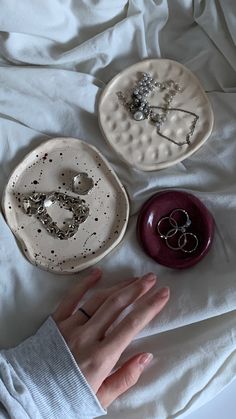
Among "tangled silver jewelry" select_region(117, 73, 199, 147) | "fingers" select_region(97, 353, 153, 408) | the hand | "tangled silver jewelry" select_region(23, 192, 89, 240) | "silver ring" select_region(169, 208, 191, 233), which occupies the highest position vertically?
"tangled silver jewelry" select_region(117, 73, 199, 147)

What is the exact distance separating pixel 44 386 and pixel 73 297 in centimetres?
11

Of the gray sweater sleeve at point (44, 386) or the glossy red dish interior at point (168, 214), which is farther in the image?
the glossy red dish interior at point (168, 214)

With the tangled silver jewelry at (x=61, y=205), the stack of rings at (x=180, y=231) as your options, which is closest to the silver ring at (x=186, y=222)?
the stack of rings at (x=180, y=231)

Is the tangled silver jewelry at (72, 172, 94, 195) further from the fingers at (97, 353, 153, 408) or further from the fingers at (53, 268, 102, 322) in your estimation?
the fingers at (97, 353, 153, 408)

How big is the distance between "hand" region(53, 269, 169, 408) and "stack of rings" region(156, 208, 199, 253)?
0.18 feet

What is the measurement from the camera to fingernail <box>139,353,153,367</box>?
0.71 meters

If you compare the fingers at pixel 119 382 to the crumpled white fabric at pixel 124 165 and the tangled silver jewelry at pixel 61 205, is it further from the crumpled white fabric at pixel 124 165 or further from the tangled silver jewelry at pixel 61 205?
the tangled silver jewelry at pixel 61 205

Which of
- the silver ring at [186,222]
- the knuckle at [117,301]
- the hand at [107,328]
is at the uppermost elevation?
the silver ring at [186,222]

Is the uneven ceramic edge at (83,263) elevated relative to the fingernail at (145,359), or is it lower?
elevated

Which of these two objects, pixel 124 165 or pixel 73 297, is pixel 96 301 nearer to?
pixel 73 297

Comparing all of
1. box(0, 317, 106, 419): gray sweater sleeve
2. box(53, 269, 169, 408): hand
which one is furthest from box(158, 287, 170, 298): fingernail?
box(0, 317, 106, 419): gray sweater sleeve

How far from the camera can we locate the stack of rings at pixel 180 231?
2.51ft

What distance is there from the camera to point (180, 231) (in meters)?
0.77

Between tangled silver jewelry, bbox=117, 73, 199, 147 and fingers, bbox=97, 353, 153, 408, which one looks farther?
tangled silver jewelry, bbox=117, 73, 199, 147
